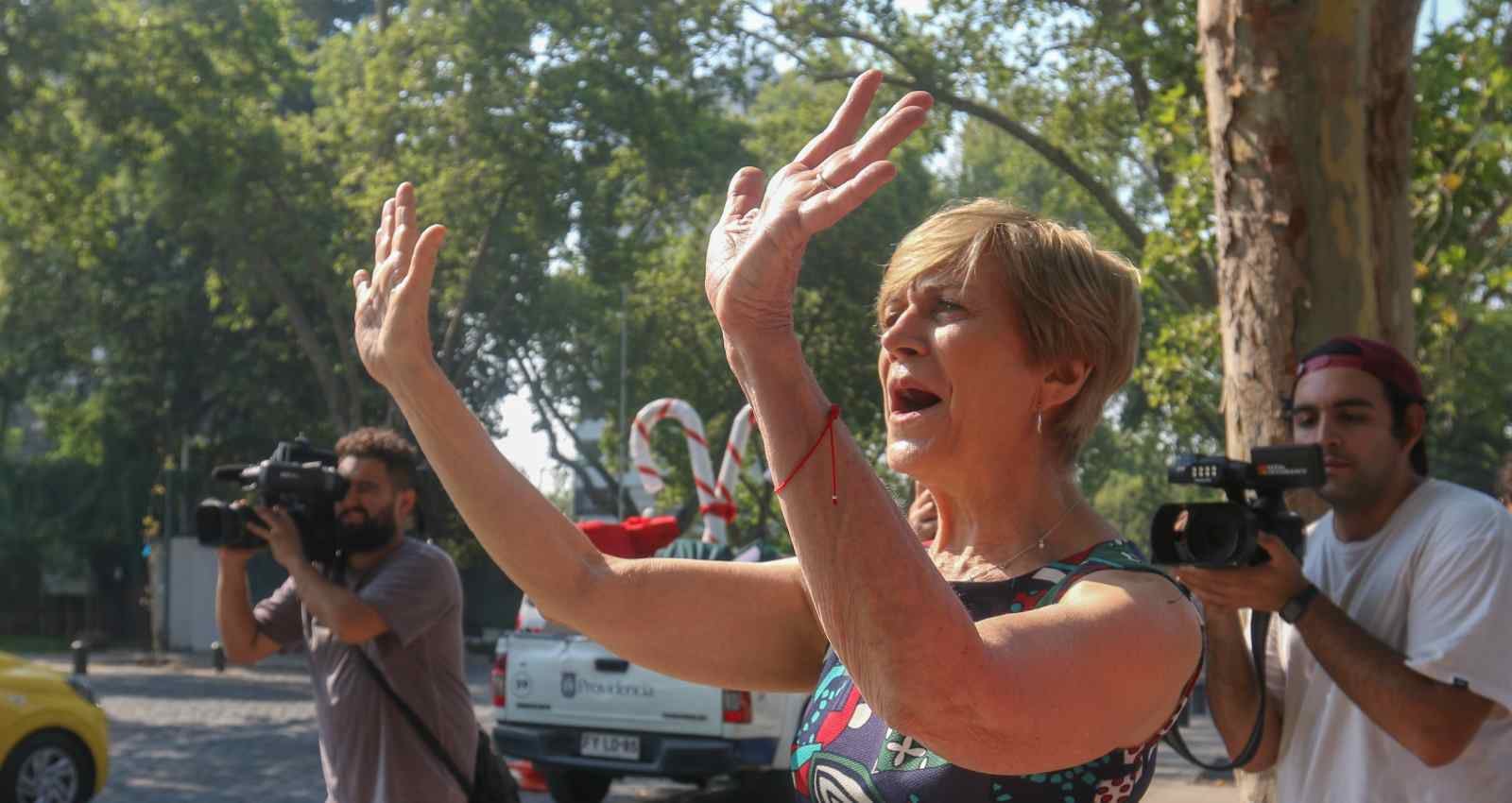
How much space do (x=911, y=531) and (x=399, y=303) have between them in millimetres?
893

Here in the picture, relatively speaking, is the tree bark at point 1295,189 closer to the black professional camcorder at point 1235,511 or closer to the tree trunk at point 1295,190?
the tree trunk at point 1295,190

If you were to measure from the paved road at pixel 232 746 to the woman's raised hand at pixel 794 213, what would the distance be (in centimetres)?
923

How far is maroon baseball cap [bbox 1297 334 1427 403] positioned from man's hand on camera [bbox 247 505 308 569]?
2.76 m

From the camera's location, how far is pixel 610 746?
34.8ft

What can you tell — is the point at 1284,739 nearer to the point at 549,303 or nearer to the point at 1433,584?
the point at 1433,584

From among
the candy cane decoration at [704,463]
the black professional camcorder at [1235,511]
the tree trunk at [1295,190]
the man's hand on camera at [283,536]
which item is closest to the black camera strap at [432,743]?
the man's hand on camera at [283,536]

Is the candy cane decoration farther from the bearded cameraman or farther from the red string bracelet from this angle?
the red string bracelet

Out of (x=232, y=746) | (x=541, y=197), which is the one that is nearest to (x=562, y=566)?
(x=232, y=746)

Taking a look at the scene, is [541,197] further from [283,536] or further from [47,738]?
[283,536]

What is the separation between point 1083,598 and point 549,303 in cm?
2613

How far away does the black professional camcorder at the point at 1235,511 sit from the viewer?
10.4ft

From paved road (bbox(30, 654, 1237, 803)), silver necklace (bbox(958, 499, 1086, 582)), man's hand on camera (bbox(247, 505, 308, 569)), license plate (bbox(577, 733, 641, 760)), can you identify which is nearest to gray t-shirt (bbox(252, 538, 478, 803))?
man's hand on camera (bbox(247, 505, 308, 569))

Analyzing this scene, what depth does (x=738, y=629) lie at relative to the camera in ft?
7.78

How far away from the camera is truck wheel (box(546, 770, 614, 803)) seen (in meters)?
11.2
